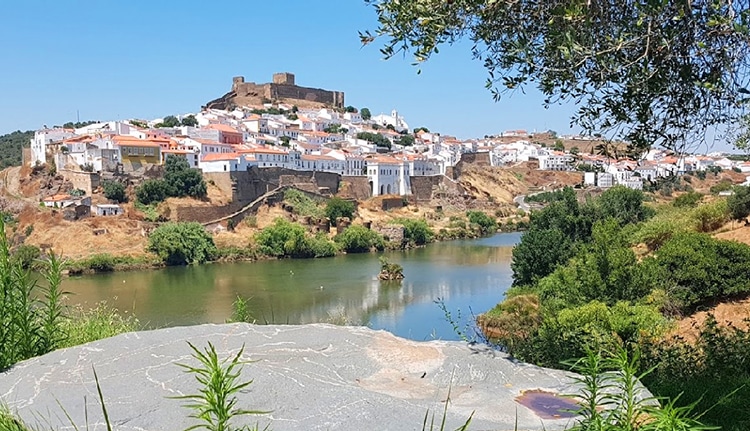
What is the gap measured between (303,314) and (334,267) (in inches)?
339

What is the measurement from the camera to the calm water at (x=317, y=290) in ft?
48.8

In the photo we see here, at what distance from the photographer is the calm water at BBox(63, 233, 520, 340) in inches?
585

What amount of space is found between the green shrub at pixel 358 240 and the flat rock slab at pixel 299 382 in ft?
82.9

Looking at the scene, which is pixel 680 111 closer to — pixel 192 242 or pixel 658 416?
pixel 658 416

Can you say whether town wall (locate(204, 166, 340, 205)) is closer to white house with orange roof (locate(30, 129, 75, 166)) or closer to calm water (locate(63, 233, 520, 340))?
→ calm water (locate(63, 233, 520, 340))

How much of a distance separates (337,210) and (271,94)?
3013cm

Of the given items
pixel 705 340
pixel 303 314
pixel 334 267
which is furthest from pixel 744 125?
pixel 334 267

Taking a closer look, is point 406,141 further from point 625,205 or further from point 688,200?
point 688,200

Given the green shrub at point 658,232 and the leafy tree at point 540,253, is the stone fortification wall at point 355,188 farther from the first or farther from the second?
the green shrub at point 658,232

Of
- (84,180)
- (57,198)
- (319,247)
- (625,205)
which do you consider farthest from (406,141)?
(625,205)

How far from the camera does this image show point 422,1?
131 inches

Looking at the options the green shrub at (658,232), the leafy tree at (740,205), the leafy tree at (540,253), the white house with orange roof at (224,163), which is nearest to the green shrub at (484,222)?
the white house with orange roof at (224,163)

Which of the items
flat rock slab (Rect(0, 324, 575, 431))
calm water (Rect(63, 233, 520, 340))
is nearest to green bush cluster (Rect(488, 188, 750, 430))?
flat rock slab (Rect(0, 324, 575, 431))

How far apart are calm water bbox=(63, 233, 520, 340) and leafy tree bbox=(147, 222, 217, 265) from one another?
0.82 m
